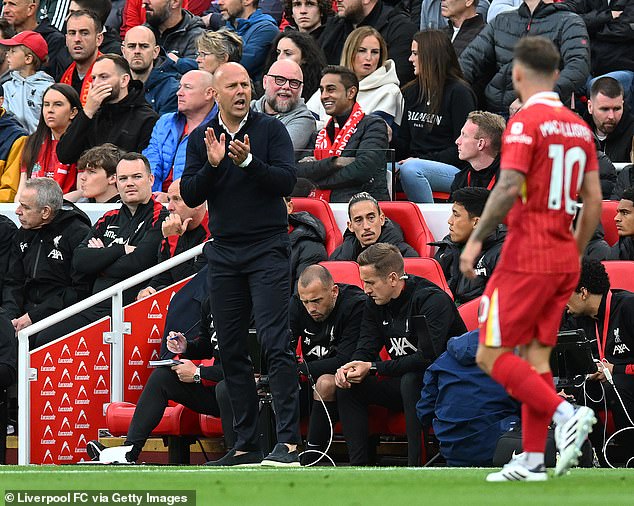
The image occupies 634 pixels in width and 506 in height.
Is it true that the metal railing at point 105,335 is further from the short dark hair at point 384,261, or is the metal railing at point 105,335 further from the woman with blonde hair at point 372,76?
the woman with blonde hair at point 372,76

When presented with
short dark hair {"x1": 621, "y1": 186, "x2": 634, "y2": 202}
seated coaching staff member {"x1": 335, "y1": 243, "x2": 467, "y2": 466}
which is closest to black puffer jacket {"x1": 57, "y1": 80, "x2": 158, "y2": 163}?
seated coaching staff member {"x1": 335, "y1": 243, "x2": 467, "y2": 466}

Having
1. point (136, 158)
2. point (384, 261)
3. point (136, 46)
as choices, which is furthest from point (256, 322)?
point (136, 46)

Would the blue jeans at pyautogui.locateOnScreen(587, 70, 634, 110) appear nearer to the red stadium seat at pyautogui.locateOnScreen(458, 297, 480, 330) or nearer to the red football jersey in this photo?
the red stadium seat at pyautogui.locateOnScreen(458, 297, 480, 330)

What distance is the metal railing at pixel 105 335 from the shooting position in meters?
10.5

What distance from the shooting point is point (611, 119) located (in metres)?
12.0

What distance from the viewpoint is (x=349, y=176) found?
11430mm

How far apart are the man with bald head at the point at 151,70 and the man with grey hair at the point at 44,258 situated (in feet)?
7.71

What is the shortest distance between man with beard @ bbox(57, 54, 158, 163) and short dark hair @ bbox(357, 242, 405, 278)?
3.82 metres

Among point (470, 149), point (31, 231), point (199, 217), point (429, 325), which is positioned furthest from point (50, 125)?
point (429, 325)

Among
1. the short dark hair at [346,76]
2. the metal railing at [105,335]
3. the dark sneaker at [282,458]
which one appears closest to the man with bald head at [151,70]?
the short dark hair at [346,76]

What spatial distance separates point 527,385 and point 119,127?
294 inches

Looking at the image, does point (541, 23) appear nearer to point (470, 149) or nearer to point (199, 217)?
point (470, 149)

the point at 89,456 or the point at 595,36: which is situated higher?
the point at 595,36

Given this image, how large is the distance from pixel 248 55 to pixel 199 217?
336cm
